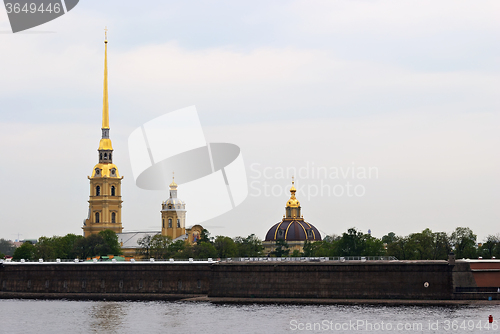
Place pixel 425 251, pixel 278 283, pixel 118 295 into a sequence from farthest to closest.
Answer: pixel 425 251, pixel 118 295, pixel 278 283

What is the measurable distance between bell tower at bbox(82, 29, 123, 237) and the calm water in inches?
3645

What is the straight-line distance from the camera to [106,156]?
16912cm

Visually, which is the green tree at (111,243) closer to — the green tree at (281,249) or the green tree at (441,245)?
the green tree at (281,249)

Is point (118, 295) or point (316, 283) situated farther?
point (118, 295)

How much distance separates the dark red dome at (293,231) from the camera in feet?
563

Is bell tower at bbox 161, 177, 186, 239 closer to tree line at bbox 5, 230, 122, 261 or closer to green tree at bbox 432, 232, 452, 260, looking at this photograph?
tree line at bbox 5, 230, 122, 261

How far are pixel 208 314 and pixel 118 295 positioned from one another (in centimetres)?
2073

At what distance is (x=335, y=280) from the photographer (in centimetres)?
7512

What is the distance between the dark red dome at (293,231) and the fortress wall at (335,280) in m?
92.3

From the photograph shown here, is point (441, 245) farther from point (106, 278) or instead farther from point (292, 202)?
point (292, 202)

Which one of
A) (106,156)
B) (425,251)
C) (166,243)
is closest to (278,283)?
(425,251)

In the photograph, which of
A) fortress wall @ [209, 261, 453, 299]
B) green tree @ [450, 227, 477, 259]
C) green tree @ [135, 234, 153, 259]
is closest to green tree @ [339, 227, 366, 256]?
green tree @ [450, 227, 477, 259]

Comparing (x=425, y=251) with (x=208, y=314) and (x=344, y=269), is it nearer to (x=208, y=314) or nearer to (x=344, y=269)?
(x=344, y=269)

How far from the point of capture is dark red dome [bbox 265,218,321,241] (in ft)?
563
